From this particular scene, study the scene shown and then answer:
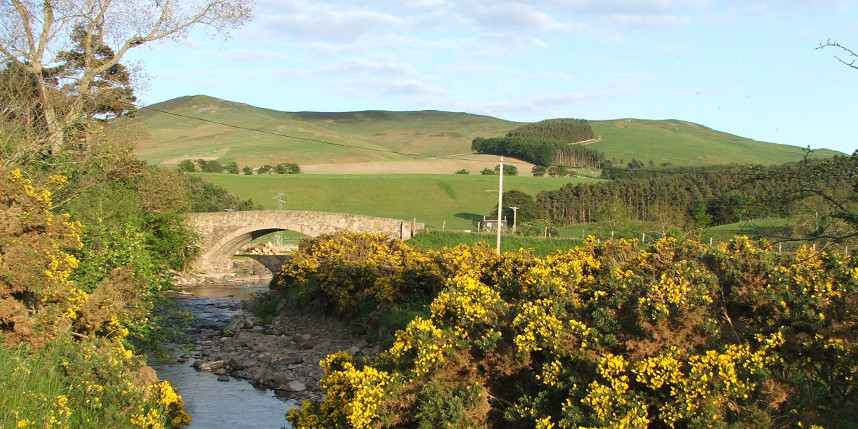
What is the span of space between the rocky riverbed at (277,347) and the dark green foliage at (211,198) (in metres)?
35.4

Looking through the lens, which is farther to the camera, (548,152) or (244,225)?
(548,152)

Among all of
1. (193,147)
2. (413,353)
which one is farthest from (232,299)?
(193,147)

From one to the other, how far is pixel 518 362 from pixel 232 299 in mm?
28837

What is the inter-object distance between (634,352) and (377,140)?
449ft

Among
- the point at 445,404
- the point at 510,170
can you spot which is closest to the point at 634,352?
the point at 445,404

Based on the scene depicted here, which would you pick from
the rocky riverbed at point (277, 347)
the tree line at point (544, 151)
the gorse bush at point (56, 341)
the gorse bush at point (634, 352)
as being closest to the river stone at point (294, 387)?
the rocky riverbed at point (277, 347)

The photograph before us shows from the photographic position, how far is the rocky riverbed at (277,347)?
1969 centimetres

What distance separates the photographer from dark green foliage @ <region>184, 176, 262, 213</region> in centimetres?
6438

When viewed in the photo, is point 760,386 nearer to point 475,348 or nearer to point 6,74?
point 475,348

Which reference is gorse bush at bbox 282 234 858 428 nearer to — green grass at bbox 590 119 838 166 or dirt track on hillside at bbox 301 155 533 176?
dirt track on hillside at bbox 301 155 533 176

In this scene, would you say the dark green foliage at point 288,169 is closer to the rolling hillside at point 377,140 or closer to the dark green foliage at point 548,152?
the rolling hillside at point 377,140

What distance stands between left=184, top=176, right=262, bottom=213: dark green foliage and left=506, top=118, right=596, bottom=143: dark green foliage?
56953 millimetres

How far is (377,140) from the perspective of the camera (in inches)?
5679

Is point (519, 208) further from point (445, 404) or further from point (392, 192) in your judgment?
point (445, 404)
